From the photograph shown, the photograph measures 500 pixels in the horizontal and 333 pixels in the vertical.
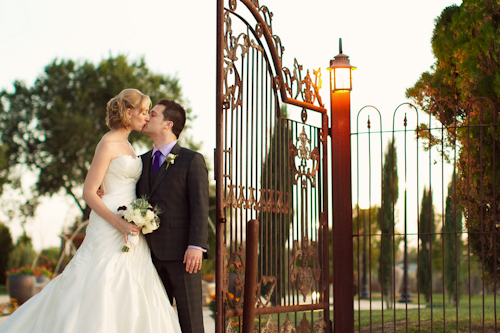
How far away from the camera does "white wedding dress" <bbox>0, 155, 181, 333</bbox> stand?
3188mm

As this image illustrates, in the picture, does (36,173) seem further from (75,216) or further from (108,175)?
(108,175)

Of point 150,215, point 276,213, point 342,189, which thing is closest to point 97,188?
point 150,215

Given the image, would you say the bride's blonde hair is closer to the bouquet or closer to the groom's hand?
the bouquet

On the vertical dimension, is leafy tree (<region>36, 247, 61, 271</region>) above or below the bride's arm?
below

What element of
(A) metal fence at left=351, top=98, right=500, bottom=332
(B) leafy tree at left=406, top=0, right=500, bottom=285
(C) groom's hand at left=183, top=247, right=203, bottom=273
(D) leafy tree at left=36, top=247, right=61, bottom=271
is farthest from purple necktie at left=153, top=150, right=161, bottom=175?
(D) leafy tree at left=36, top=247, right=61, bottom=271

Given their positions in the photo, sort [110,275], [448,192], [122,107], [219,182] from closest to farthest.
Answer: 1. [110,275]
2. [122,107]
3. [219,182]
4. [448,192]

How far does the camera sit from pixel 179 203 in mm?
3566

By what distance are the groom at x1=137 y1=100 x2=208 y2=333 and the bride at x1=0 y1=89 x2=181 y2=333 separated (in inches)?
3.5

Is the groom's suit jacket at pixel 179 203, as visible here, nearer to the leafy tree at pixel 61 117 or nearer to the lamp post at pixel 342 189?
the lamp post at pixel 342 189

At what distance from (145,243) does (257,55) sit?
187 cm

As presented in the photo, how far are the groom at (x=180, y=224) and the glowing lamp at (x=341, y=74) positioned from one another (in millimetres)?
1819

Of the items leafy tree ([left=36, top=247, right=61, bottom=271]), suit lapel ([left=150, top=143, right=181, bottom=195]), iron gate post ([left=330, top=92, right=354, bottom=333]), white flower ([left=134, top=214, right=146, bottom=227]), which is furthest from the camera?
leafy tree ([left=36, top=247, right=61, bottom=271])

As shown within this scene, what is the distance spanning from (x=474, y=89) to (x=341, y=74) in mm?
1853

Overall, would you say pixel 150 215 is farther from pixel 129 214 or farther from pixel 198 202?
pixel 198 202
